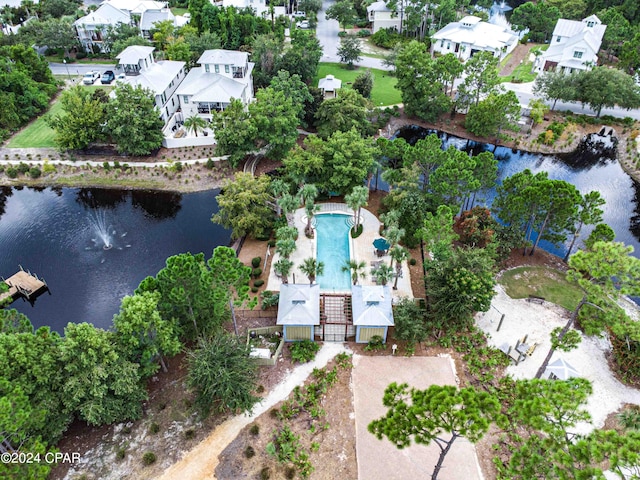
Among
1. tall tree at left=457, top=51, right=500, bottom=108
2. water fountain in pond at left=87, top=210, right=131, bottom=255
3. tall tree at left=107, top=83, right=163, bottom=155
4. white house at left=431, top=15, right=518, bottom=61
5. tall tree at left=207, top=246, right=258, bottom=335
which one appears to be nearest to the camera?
tall tree at left=207, top=246, right=258, bottom=335

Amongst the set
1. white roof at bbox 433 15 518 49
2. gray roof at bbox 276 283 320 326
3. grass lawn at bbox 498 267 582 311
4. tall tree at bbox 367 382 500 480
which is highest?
white roof at bbox 433 15 518 49

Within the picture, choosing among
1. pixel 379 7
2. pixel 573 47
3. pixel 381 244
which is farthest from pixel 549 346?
pixel 379 7

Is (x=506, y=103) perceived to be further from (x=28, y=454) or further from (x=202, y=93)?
(x=28, y=454)

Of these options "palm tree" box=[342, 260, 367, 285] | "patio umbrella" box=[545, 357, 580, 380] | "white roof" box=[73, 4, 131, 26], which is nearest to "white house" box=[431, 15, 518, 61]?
"white roof" box=[73, 4, 131, 26]

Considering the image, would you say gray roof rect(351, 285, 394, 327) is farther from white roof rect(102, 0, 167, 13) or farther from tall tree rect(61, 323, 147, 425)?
white roof rect(102, 0, 167, 13)

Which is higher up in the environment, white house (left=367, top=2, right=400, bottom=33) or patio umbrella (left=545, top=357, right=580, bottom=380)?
white house (left=367, top=2, right=400, bottom=33)

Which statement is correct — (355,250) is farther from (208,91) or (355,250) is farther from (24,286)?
(208,91)

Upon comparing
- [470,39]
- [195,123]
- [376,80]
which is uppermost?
[470,39]

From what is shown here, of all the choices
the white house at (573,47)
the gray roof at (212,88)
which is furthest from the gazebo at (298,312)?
the white house at (573,47)
